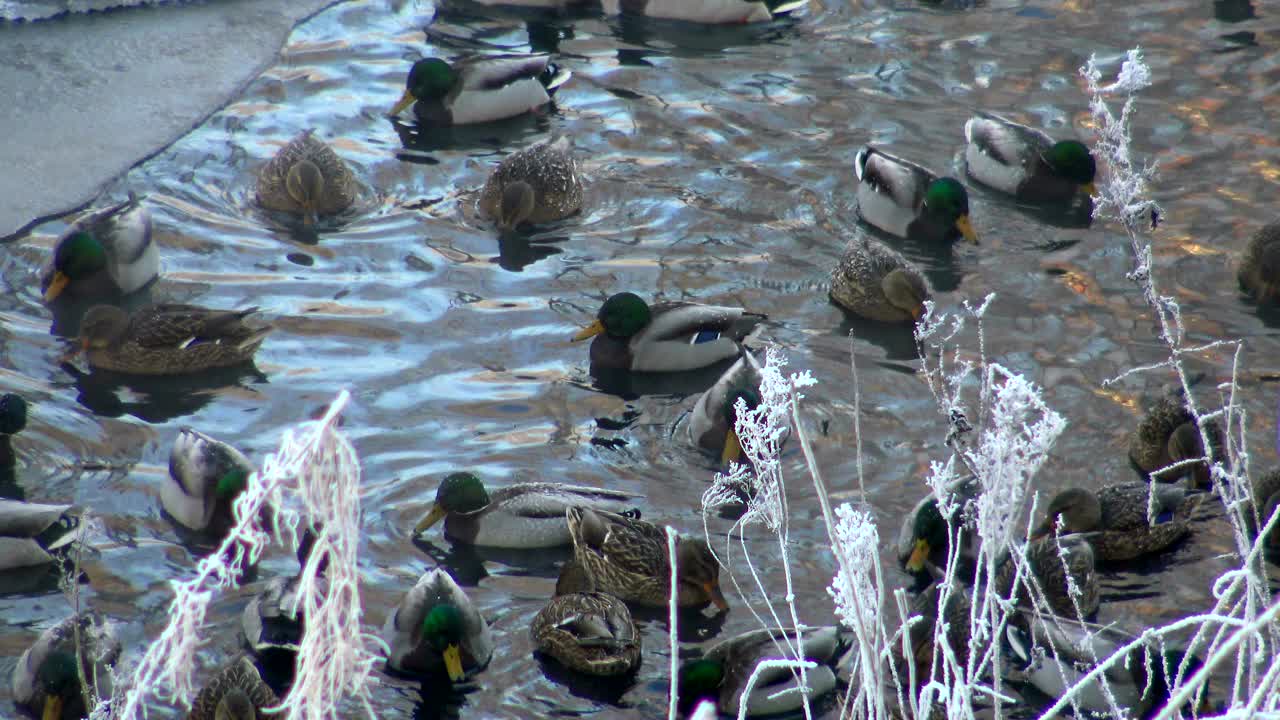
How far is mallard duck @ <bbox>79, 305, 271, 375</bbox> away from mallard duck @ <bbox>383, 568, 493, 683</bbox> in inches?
102

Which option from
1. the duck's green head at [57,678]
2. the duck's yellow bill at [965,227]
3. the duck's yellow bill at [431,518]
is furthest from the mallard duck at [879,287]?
the duck's green head at [57,678]

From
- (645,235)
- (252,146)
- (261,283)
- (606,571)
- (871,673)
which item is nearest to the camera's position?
(871,673)

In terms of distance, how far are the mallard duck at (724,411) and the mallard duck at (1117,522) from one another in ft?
4.61

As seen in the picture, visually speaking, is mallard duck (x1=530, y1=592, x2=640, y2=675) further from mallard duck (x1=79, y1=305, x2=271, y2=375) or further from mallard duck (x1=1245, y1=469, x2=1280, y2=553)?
mallard duck (x1=79, y1=305, x2=271, y2=375)

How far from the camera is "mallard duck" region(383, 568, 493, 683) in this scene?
592cm

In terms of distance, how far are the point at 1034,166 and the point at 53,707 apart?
23.3 feet

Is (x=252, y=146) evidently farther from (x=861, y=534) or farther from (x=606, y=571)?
(x=861, y=534)

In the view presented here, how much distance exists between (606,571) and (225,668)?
1.60 metres

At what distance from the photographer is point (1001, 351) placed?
8562 mm

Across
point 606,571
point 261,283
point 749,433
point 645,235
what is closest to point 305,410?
point 261,283

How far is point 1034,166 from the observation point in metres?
10.5

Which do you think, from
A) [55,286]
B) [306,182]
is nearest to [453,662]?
[55,286]

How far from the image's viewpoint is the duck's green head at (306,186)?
968cm

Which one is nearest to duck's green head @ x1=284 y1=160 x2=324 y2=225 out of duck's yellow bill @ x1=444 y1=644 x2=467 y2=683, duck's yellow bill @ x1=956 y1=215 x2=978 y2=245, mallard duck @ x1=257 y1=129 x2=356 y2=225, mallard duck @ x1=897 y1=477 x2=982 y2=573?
mallard duck @ x1=257 y1=129 x2=356 y2=225
